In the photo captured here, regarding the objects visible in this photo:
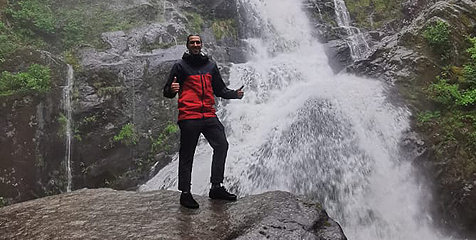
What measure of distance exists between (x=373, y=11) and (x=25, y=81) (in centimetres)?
1468

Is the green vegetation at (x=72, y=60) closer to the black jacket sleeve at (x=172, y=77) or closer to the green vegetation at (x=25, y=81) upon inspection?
the green vegetation at (x=25, y=81)

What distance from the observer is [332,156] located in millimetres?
7379

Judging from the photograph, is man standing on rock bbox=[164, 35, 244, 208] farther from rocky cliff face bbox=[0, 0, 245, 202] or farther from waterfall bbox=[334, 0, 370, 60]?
waterfall bbox=[334, 0, 370, 60]

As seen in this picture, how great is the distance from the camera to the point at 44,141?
834 cm

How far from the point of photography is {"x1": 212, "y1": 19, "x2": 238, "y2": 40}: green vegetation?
13.6 metres

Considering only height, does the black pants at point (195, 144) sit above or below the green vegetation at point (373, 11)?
below

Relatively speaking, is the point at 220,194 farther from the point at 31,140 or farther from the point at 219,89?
the point at 31,140

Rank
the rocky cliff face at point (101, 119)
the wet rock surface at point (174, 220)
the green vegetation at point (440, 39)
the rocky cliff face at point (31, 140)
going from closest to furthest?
the wet rock surface at point (174, 220)
the rocky cliff face at point (31, 140)
the rocky cliff face at point (101, 119)
the green vegetation at point (440, 39)

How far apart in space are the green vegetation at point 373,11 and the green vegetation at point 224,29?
602cm

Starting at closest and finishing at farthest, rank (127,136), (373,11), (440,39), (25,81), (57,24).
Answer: (25,81) → (440,39) → (127,136) → (57,24) → (373,11)

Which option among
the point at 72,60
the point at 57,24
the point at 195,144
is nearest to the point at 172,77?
the point at 195,144

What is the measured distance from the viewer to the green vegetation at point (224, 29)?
1358 centimetres

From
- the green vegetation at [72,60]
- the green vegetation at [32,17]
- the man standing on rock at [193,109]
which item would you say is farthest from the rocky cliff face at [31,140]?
the man standing on rock at [193,109]

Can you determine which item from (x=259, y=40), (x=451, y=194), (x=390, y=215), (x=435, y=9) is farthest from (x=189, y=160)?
(x=259, y=40)
